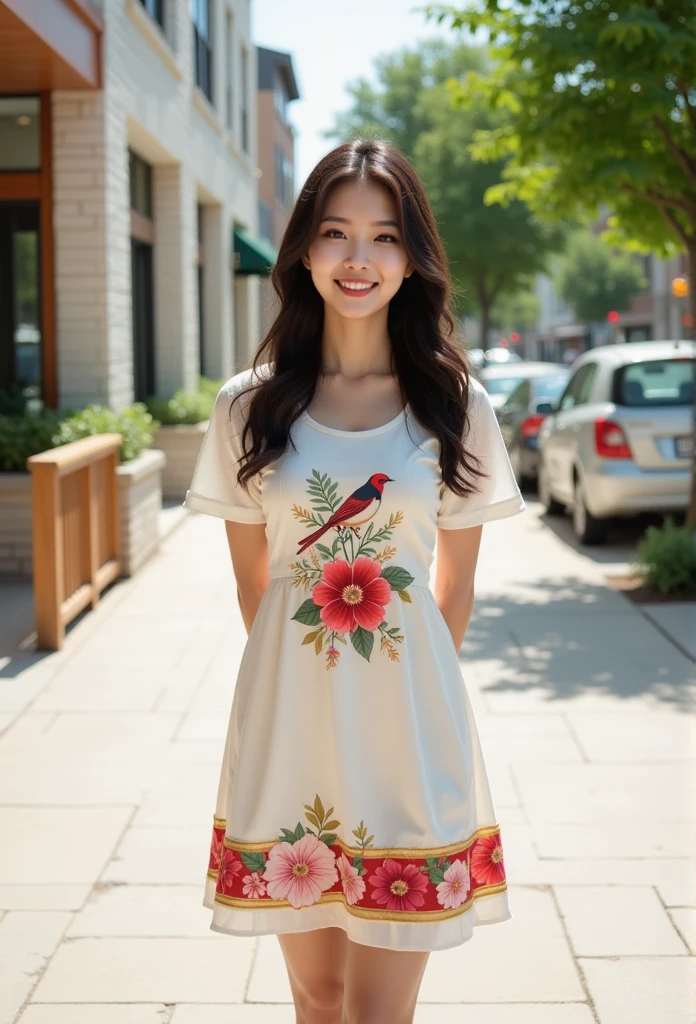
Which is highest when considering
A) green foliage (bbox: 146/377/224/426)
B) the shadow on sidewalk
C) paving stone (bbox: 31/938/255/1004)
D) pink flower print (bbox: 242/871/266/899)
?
green foliage (bbox: 146/377/224/426)

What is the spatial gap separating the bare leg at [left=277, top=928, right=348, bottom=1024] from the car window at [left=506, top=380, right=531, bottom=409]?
13933mm

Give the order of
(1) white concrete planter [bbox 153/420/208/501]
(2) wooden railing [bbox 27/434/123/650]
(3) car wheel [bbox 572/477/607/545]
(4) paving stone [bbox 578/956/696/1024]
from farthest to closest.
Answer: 1. (1) white concrete planter [bbox 153/420/208/501]
2. (3) car wheel [bbox 572/477/607/545]
3. (2) wooden railing [bbox 27/434/123/650]
4. (4) paving stone [bbox 578/956/696/1024]

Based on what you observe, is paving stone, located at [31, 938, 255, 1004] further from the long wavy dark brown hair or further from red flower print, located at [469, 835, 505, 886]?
the long wavy dark brown hair

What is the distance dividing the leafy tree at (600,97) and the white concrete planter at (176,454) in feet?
17.6

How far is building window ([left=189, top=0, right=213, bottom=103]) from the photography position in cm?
1680

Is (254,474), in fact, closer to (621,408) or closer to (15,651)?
(15,651)

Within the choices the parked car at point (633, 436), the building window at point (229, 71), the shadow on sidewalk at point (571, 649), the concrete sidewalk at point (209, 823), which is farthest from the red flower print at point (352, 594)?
the building window at point (229, 71)

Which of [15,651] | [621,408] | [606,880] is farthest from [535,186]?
[606,880]

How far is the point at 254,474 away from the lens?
2533 mm

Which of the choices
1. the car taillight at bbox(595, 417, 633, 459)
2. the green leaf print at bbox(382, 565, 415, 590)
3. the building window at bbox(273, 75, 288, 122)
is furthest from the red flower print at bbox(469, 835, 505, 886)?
the building window at bbox(273, 75, 288, 122)

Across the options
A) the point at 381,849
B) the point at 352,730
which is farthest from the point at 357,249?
the point at 381,849

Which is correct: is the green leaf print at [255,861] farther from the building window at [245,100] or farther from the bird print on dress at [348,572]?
the building window at [245,100]

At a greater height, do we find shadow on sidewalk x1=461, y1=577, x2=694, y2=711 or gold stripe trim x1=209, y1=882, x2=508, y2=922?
gold stripe trim x1=209, y1=882, x2=508, y2=922

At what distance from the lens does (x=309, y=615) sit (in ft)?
7.99
